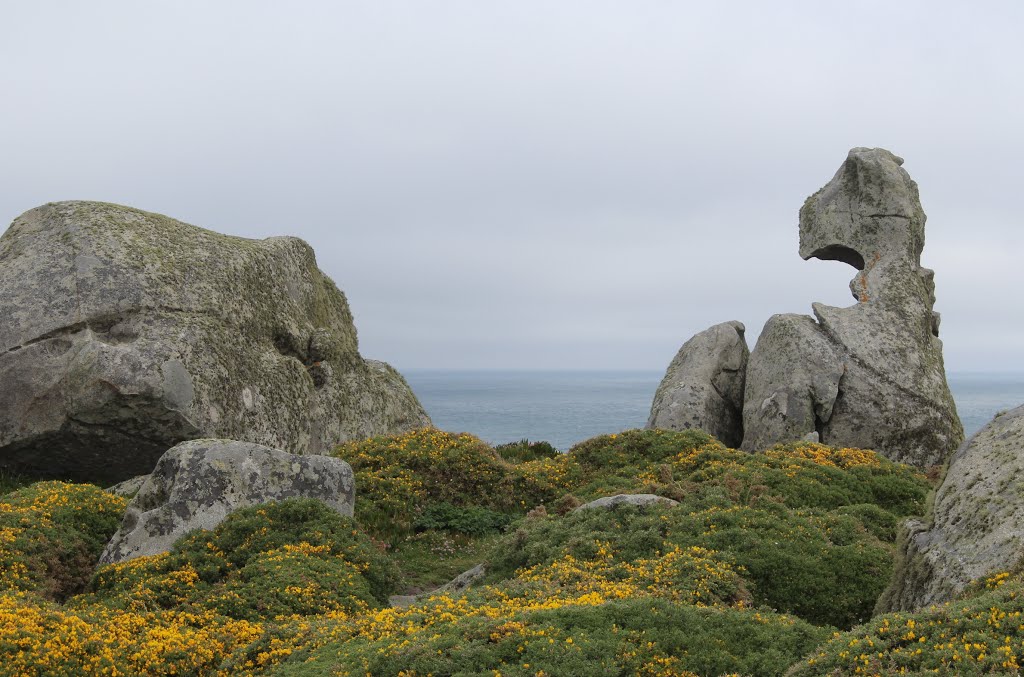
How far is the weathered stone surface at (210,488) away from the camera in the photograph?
2172 centimetres

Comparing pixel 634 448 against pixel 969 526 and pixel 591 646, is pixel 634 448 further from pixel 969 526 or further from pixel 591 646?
pixel 591 646

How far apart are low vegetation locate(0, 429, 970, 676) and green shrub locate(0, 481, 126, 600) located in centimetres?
6

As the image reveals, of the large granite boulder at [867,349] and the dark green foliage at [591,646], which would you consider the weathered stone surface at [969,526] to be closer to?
the dark green foliage at [591,646]

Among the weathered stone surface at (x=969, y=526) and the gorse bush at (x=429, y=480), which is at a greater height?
the weathered stone surface at (x=969, y=526)

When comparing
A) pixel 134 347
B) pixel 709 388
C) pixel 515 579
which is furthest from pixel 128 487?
pixel 709 388

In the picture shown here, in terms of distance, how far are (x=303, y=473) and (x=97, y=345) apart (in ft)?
33.1

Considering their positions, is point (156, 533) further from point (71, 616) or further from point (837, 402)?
point (837, 402)

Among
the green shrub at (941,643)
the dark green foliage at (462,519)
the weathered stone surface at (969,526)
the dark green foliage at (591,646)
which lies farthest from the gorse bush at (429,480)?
the green shrub at (941,643)

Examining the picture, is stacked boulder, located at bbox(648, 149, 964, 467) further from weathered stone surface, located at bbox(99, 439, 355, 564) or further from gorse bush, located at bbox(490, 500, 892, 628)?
weathered stone surface, located at bbox(99, 439, 355, 564)

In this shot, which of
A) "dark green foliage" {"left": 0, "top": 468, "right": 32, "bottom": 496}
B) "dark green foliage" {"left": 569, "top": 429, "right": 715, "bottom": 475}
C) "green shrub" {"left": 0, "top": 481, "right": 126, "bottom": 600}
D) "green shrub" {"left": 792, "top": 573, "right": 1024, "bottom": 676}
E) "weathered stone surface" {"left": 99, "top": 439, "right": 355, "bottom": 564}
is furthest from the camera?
"dark green foliage" {"left": 569, "top": 429, "right": 715, "bottom": 475}

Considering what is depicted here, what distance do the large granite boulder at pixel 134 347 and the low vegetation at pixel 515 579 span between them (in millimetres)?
4066

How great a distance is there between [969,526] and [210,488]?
1674 centimetres

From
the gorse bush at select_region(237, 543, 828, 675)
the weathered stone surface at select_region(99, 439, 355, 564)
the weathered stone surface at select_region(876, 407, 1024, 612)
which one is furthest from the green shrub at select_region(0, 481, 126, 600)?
the weathered stone surface at select_region(876, 407, 1024, 612)

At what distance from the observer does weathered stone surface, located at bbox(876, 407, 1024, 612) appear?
14.0 meters
